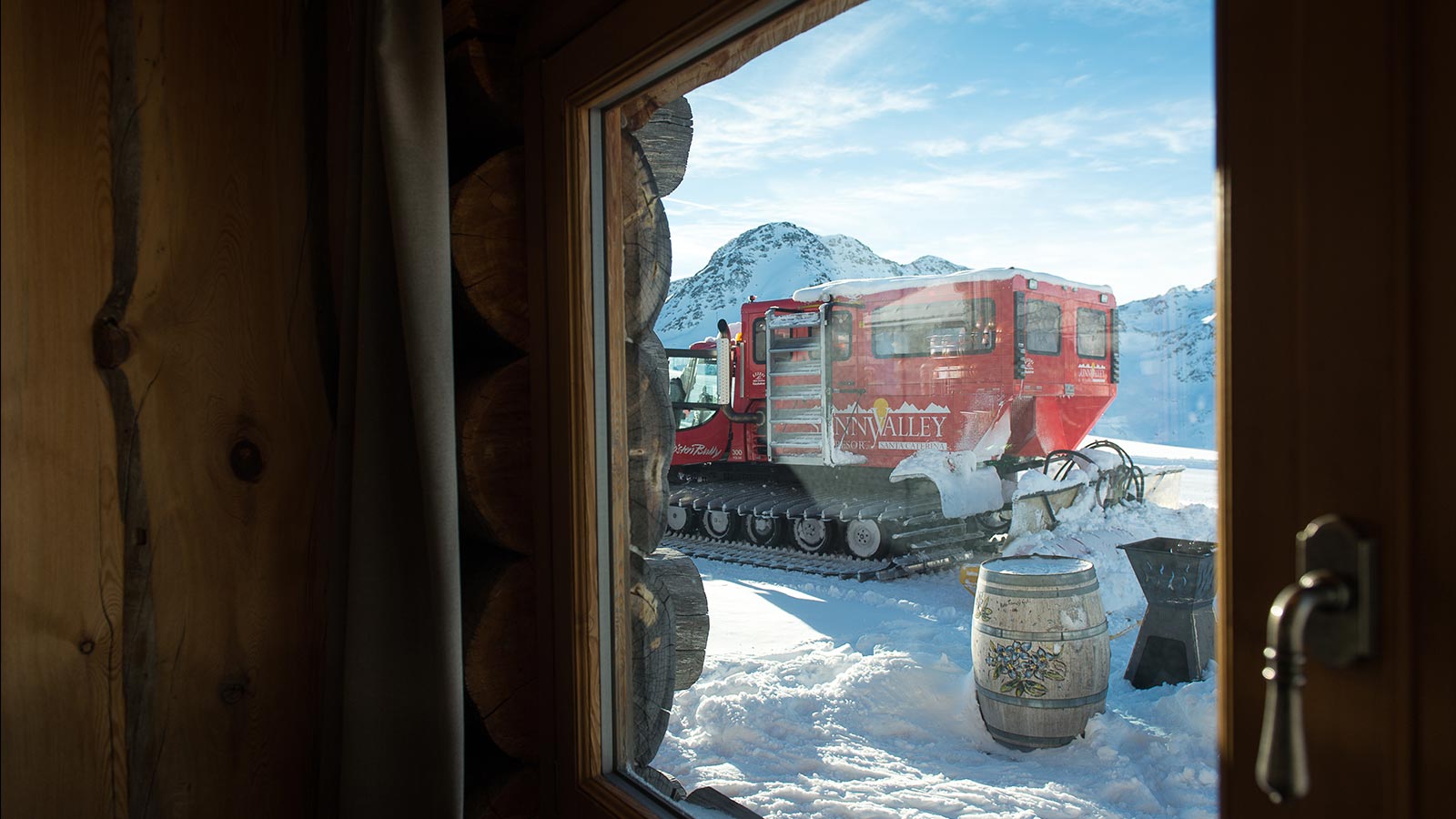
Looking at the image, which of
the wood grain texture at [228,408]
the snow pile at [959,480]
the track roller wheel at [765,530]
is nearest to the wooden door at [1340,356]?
the snow pile at [959,480]

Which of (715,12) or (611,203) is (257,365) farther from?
(715,12)

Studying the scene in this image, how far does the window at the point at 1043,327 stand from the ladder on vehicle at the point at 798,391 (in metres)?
1.36

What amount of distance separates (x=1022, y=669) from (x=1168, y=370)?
65 centimetres

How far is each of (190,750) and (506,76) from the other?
A: 3.30 ft

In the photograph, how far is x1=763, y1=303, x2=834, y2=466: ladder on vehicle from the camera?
266 cm

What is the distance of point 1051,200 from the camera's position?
83 centimetres

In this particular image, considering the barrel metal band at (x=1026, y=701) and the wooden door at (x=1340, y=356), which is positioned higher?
the wooden door at (x=1340, y=356)

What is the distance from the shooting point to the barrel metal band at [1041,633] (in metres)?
0.89

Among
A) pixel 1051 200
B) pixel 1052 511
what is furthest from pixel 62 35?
pixel 1052 511

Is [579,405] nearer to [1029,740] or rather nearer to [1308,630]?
[1029,740]

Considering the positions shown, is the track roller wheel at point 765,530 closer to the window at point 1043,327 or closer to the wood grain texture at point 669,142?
the wood grain texture at point 669,142

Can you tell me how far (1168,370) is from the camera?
65 cm

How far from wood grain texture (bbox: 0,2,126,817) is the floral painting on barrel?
3.67 ft

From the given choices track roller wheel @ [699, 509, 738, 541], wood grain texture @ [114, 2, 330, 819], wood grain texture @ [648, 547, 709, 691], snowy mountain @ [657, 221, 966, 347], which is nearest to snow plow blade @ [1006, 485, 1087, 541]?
snowy mountain @ [657, 221, 966, 347]
